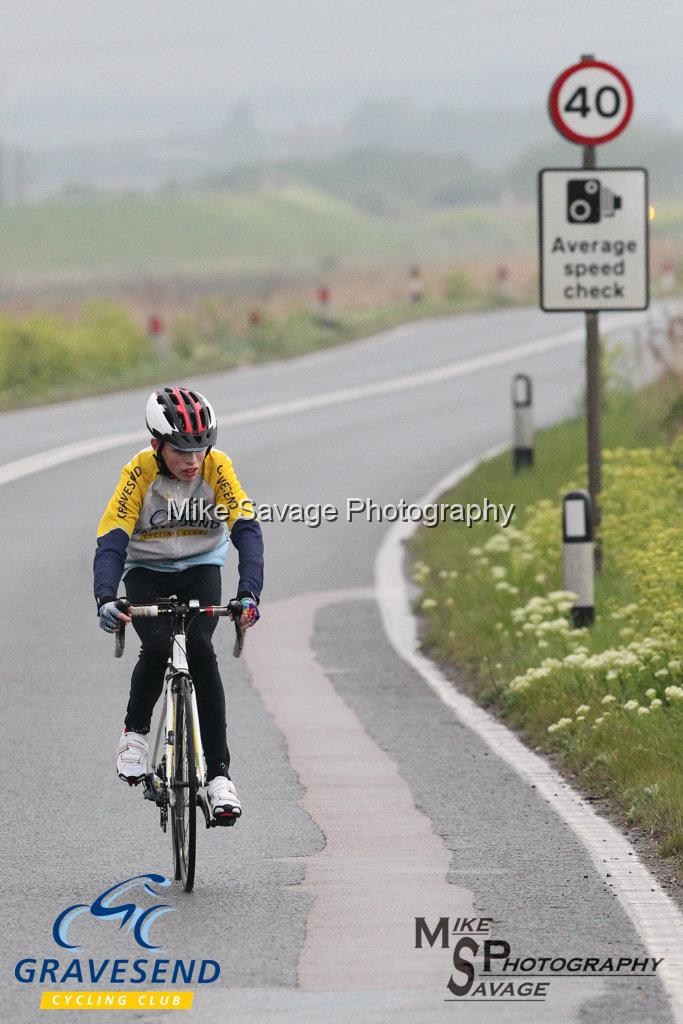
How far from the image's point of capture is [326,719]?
35.5 ft

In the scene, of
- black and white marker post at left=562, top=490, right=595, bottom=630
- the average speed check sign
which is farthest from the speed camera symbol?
black and white marker post at left=562, top=490, right=595, bottom=630

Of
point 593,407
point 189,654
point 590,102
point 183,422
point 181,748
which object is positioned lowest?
point 181,748

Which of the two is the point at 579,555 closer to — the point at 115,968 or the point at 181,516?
the point at 181,516

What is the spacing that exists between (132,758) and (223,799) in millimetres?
436

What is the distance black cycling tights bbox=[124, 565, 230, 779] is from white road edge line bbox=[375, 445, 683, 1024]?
60.6 inches

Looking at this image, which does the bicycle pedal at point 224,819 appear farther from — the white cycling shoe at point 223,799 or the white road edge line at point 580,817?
the white road edge line at point 580,817

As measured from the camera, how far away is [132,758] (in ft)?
25.6

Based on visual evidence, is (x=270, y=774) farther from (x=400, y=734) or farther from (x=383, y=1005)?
(x=383, y=1005)

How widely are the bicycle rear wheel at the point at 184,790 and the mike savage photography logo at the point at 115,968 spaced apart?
7.7 inches

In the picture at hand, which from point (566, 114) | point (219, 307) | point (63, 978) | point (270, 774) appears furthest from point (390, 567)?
point (219, 307)

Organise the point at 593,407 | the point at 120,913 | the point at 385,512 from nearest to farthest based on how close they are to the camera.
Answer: the point at 120,913
the point at 593,407
the point at 385,512

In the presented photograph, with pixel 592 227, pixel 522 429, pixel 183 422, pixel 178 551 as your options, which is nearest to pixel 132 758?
pixel 178 551

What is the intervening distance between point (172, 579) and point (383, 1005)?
2348mm

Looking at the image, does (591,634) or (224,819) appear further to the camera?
(591,634)
